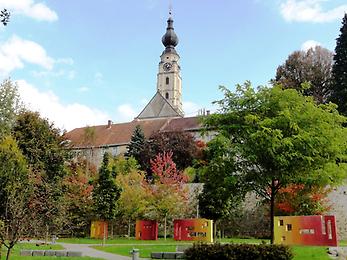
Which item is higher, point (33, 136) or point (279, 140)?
point (33, 136)

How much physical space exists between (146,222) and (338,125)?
1480cm

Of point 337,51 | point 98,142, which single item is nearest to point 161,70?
point 98,142

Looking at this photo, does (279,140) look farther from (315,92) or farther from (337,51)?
(315,92)

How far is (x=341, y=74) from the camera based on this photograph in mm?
36281

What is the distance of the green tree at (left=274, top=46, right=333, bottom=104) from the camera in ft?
137

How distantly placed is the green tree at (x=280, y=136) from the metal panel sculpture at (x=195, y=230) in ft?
17.1

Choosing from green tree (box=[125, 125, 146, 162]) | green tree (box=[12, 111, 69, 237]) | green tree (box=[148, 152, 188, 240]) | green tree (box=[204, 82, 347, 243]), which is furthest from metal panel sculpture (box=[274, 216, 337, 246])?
green tree (box=[125, 125, 146, 162])

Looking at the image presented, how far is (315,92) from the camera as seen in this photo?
41719 mm

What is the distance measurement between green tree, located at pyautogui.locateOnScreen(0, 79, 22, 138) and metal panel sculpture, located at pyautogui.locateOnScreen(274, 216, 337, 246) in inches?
955

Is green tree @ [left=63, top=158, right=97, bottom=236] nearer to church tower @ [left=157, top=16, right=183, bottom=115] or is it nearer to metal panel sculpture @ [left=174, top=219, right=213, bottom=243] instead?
metal panel sculpture @ [left=174, top=219, right=213, bottom=243]

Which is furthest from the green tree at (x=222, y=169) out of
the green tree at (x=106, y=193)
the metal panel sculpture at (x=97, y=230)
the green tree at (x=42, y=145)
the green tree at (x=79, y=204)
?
the green tree at (x=79, y=204)

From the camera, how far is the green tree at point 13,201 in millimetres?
11125

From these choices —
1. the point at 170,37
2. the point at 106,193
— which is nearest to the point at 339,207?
the point at 106,193

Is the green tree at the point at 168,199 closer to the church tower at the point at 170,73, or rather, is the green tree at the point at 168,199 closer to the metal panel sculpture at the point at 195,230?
the metal panel sculpture at the point at 195,230
